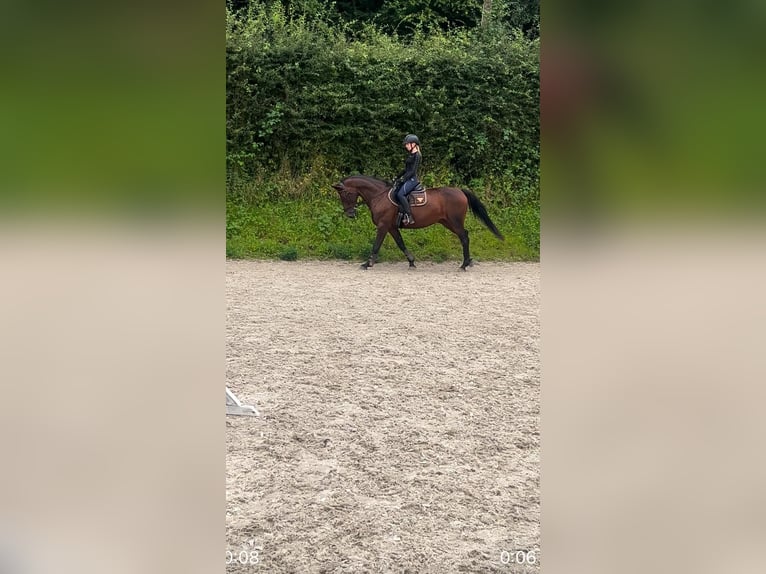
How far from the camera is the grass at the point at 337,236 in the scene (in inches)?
463

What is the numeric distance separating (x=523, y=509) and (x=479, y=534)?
0.31 meters

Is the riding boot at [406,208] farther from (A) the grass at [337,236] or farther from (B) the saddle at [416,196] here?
(A) the grass at [337,236]

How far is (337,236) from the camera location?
12227mm

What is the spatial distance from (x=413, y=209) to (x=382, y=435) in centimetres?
678

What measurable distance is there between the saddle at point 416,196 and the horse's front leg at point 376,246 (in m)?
0.43

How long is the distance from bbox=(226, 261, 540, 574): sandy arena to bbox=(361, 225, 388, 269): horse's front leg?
2.28 m

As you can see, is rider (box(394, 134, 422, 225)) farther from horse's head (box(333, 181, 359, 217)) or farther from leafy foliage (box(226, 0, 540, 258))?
leafy foliage (box(226, 0, 540, 258))
